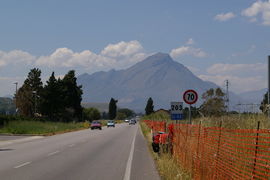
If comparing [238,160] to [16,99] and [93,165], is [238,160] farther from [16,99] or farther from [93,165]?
[16,99]

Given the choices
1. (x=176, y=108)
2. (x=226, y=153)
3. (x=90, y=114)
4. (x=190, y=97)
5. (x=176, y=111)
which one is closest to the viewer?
(x=226, y=153)

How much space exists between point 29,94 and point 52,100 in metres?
5.93

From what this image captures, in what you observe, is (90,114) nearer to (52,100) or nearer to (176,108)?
(52,100)

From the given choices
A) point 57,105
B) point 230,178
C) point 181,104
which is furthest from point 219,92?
point 230,178

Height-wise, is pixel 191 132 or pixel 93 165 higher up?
pixel 191 132

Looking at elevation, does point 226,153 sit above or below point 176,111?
below

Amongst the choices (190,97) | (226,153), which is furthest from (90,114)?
(226,153)

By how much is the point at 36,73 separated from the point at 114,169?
8576cm

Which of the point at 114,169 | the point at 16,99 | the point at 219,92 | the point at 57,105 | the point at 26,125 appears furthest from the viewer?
the point at 57,105

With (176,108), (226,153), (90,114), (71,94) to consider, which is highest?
(71,94)

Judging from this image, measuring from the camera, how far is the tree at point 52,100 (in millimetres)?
98931

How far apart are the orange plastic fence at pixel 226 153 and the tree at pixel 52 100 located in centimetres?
8606

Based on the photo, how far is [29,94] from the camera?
313ft

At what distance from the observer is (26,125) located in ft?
172
